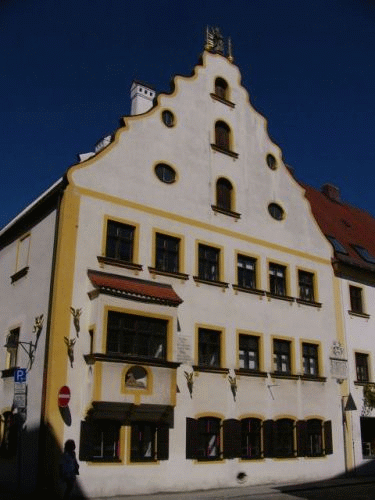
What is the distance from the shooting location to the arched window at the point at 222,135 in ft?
79.7

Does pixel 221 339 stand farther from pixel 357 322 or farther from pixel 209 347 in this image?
pixel 357 322

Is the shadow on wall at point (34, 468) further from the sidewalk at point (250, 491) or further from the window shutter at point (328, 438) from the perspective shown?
the window shutter at point (328, 438)

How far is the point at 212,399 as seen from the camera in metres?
20.3

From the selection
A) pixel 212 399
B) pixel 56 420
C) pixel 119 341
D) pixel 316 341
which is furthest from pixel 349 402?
pixel 56 420

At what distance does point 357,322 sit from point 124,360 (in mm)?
13045

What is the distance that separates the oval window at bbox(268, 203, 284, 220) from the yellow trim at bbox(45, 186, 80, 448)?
912 cm

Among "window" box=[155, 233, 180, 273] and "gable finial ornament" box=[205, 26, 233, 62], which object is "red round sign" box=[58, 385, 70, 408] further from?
"gable finial ornament" box=[205, 26, 233, 62]

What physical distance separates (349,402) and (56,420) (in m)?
12.3

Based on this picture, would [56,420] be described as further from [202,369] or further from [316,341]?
[316,341]

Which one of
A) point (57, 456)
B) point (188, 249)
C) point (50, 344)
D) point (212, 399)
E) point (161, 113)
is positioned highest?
point (161, 113)

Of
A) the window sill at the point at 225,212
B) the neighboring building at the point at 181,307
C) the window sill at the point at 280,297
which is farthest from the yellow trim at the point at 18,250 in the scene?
the window sill at the point at 280,297

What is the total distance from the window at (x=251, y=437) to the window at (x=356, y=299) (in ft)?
27.0

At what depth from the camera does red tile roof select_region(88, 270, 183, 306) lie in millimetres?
18078

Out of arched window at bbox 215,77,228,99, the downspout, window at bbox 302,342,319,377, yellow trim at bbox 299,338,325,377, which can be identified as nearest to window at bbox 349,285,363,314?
yellow trim at bbox 299,338,325,377
